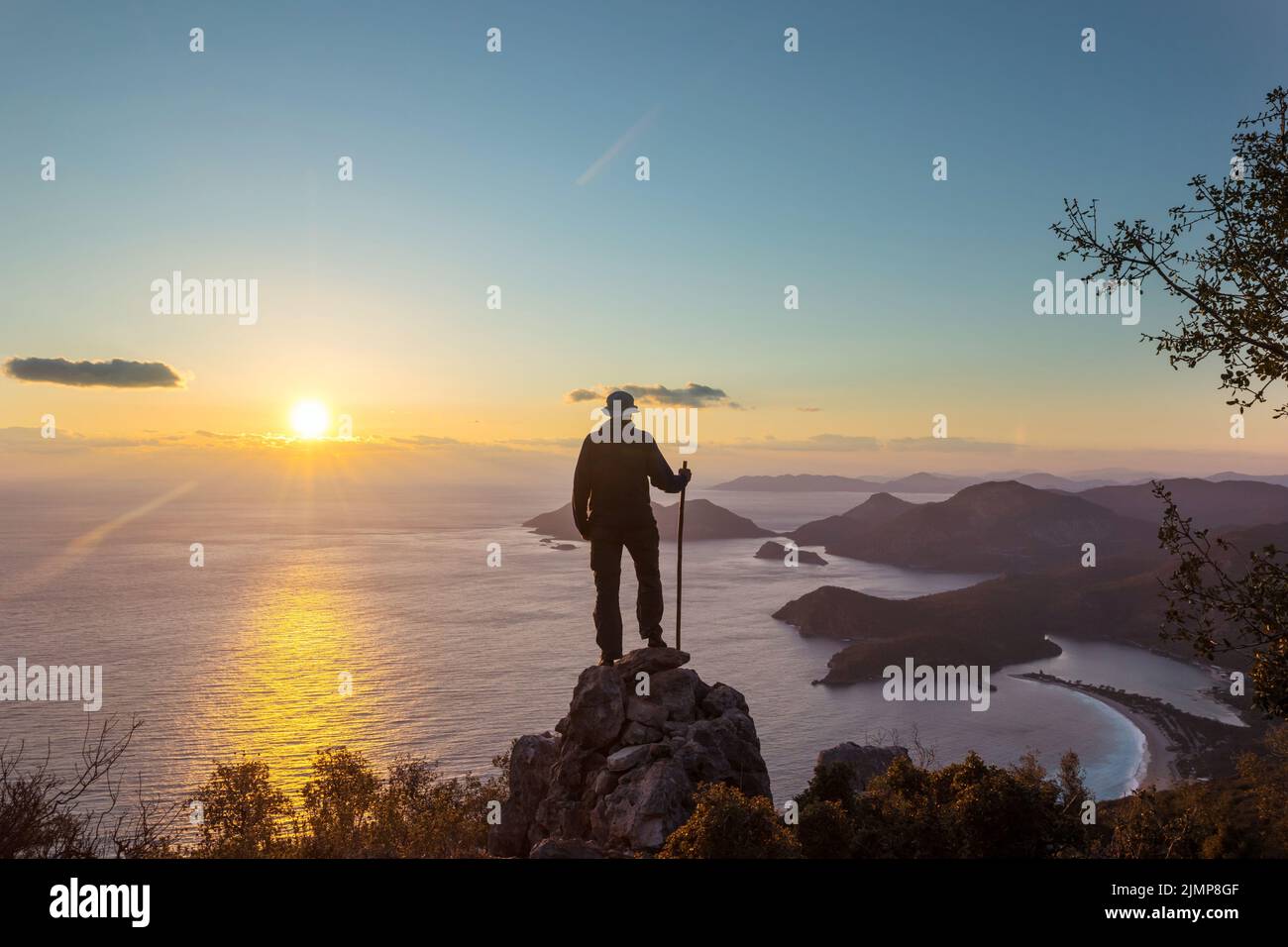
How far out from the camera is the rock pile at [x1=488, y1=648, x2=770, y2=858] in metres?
13.4

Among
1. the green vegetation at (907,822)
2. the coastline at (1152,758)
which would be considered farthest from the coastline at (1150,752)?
the green vegetation at (907,822)

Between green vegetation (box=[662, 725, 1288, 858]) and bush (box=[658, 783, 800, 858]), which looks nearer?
bush (box=[658, 783, 800, 858])

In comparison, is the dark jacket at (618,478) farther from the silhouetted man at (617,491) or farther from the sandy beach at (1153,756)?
the sandy beach at (1153,756)

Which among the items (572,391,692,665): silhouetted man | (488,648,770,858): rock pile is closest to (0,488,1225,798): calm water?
(488,648,770,858): rock pile

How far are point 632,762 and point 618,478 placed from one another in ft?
18.3

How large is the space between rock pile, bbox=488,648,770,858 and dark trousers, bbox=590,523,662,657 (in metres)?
0.79

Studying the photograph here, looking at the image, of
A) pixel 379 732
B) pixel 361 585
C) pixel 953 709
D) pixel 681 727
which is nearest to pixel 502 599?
pixel 361 585

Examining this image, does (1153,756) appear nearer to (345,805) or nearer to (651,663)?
(345,805)

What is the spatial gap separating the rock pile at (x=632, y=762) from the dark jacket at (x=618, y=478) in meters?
3.11

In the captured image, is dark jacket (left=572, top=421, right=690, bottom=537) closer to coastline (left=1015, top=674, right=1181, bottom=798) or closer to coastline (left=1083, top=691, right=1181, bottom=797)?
coastline (left=1015, top=674, right=1181, bottom=798)

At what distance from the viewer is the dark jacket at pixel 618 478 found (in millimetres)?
15125

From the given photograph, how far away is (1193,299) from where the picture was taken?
35.6 ft
